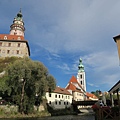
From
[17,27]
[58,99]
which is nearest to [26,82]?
[58,99]

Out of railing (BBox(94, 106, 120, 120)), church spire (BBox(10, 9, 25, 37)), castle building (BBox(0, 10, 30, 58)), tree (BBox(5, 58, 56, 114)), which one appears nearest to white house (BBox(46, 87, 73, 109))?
tree (BBox(5, 58, 56, 114))

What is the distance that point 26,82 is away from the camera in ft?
116

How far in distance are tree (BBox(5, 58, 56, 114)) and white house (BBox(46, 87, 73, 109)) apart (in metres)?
18.5

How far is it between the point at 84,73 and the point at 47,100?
59.5 meters

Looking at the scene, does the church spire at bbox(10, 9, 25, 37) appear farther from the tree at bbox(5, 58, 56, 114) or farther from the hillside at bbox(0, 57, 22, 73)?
the tree at bbox(5, 58, 56, 114)

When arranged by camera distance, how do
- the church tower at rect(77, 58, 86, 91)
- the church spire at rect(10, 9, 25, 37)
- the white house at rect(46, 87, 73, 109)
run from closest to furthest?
1. the white house at rect(46, 87, 73, 109)
2. the church spire at rect(10, 9, 25, 37)
3. the church tower at rect(77, 58, 86, 91)

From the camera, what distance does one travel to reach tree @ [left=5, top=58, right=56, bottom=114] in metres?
33.5

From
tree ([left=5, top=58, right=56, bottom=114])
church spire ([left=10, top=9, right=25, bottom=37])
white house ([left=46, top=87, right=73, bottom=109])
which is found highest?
church spire ([left=10, top=9, right=25, bottom=37])

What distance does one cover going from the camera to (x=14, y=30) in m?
81.9

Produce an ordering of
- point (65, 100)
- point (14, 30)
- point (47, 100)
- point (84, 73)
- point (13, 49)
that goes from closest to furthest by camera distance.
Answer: point (47, 100), point (65, 100), point (13, 49), point (14, 30), point (84, 73)

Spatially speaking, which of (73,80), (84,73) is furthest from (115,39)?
(84,73)

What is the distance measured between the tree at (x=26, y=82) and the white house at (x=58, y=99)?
1845 centimetres

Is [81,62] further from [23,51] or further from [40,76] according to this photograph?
[40,76]

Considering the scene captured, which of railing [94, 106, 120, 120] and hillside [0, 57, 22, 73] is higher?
hillside [0, 57, 22, 73]
